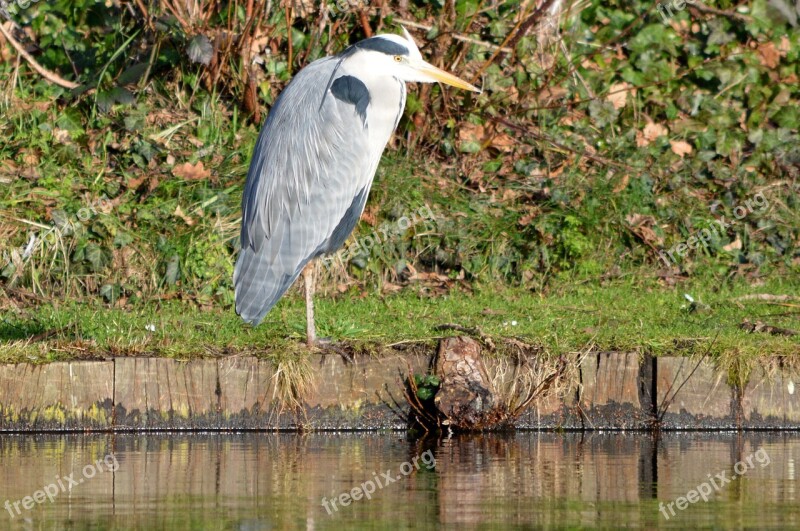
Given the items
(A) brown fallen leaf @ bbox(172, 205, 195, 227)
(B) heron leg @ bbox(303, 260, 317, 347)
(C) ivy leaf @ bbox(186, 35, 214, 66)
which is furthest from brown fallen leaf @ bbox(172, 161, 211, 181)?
(B) heron leg @ bbox(303, 260, 317, 347)

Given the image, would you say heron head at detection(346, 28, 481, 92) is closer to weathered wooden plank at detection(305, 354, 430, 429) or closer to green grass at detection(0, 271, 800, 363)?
green grass at detection(0, 271, 800, 363)

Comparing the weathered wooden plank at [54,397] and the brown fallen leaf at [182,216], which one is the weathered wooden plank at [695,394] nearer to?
the weathered wooden plank at [54,397]

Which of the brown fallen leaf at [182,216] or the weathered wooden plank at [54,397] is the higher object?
the brown fallen leaf at [182,216]

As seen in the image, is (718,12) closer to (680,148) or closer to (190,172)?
(680,148)

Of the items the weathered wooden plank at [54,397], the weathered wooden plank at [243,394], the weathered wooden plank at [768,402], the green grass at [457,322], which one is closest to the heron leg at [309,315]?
the green grass at [457,322]

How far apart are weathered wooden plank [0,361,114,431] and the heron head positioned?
2253 mm

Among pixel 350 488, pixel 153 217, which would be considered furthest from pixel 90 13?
pixel 350 488

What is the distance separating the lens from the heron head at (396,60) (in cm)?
720

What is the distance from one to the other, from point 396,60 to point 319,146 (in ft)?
2.18

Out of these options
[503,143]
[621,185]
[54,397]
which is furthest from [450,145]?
[54,397]

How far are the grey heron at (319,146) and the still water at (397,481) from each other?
1.22m

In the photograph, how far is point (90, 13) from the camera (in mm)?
10328

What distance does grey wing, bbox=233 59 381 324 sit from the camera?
7.08 metres

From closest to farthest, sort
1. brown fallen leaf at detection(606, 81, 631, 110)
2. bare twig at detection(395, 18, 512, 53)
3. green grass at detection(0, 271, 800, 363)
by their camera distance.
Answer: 1. green grass at detection(0, 271, 800, 363)
2. bare twig at detection(395, 18, 512, 53)
3. brown fallen leaf at detection(606, 81, 631, 110)
